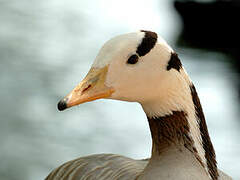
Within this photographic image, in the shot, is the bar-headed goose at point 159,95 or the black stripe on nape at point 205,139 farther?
the black stripe on nape at point 205,139

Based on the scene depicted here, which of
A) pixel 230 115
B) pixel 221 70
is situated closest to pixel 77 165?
pixel 230 115

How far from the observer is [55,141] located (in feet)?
12.7

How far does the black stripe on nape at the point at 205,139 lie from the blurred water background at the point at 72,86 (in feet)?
5.99

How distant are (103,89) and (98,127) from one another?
240 cm

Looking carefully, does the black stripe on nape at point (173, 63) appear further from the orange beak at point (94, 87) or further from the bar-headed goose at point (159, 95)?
the orange beak at point (94, 87)

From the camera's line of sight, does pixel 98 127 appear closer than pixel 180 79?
No

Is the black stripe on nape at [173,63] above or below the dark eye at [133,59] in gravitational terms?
below

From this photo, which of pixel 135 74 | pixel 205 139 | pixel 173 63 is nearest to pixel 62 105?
pixel 135 74

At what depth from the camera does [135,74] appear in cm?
165

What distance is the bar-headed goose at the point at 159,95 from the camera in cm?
162

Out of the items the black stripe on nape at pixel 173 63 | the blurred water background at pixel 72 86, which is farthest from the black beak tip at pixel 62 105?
the blurred water background at pixel 72 86

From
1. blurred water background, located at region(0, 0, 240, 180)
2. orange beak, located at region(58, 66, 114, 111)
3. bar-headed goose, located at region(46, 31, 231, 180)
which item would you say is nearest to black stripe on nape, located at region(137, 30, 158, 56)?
bar-headed goose, located at region(46, 31, 231, 180)

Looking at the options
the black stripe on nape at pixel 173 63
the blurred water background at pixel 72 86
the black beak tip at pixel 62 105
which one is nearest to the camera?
→ the black beak tip at pixel 62 105

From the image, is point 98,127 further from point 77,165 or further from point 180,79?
point 180,79
